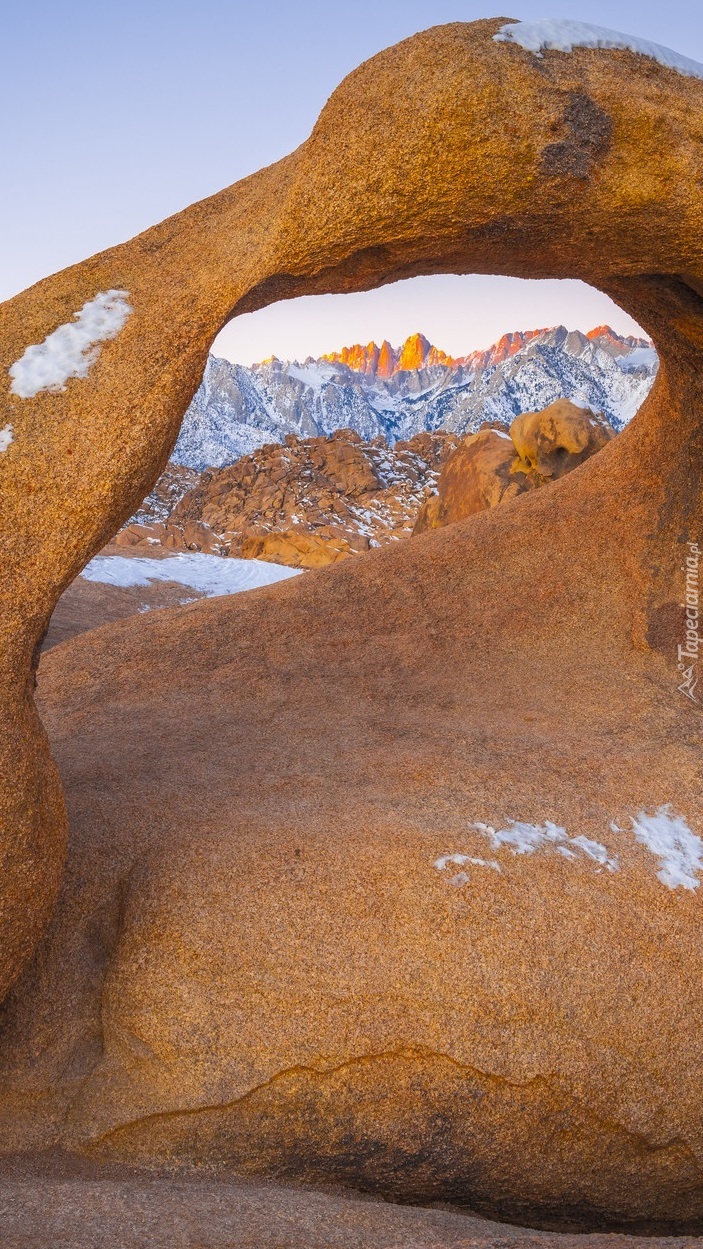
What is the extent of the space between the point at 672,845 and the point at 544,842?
1.73 ft

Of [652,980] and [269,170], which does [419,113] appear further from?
[652,980]

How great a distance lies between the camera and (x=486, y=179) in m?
3.25

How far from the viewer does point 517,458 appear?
12320 millimetres

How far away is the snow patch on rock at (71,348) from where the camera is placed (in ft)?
9.92

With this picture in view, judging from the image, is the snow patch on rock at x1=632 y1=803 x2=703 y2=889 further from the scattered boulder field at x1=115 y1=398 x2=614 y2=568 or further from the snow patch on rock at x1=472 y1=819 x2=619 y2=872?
the scattered boulder field at x1=115 y1=398 x2=614 y2=568

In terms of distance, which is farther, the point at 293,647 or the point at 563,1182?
the point at 293,647

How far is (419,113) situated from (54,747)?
2.92 metres

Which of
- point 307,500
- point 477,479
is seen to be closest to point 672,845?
point 477,479

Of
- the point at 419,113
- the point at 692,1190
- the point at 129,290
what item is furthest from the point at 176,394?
the point at 692,1190

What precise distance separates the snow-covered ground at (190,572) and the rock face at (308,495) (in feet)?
41.3

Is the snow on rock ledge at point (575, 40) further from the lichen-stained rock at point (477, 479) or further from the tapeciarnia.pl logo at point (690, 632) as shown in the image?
the lichen-stained rock at point (477, 479)

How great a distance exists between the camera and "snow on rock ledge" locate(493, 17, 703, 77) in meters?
3.37

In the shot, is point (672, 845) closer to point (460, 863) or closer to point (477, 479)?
point (460, 863)

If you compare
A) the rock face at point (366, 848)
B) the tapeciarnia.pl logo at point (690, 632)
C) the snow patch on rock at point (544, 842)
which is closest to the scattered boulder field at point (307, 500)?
the tapeciarnia.pl logo at point (690, 632)
